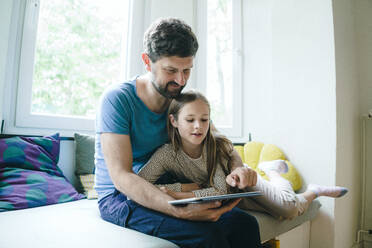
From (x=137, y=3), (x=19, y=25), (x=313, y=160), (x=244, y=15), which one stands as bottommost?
(x=313, y=160)

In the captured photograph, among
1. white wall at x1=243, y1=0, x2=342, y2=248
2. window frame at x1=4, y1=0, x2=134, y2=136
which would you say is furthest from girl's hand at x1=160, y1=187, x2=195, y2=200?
white wall at x1=243, y1=0, x2=342, y2=248

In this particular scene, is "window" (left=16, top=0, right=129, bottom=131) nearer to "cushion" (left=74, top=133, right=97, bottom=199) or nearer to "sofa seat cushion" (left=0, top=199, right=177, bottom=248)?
"cushion" (left=74, top=133, right=97, bottom=199)

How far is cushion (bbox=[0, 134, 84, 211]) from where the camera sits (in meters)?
1.22

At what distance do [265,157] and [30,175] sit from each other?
161 centimetres

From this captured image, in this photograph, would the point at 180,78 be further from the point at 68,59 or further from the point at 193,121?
the point at 68,59

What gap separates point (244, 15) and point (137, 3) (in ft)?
4.10

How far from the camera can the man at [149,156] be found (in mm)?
861

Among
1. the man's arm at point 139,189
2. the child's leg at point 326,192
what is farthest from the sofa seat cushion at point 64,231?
the child's leg at point 326,192

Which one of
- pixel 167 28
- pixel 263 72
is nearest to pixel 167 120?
pixel 167 28

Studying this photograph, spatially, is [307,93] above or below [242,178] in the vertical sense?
above

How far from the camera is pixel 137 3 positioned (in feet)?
6.89

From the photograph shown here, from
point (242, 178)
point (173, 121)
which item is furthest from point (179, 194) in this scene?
point (173, 121)

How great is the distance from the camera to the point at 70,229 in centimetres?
93

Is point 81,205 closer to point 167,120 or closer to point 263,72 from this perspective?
point 167,120
